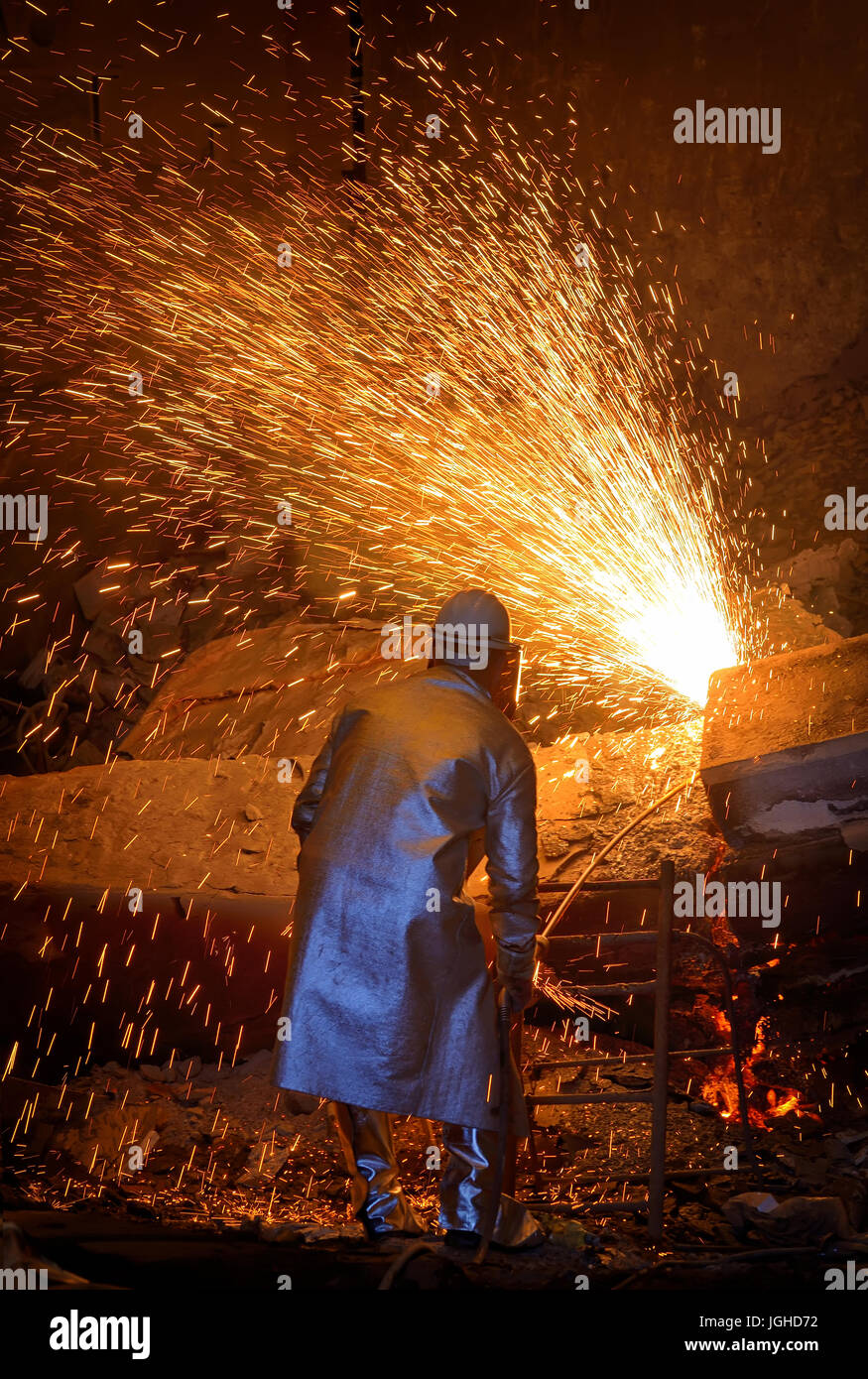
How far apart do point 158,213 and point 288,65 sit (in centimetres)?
165

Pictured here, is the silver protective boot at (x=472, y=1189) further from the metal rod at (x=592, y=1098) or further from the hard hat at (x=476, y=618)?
the hard hat at (x=476, y=618)

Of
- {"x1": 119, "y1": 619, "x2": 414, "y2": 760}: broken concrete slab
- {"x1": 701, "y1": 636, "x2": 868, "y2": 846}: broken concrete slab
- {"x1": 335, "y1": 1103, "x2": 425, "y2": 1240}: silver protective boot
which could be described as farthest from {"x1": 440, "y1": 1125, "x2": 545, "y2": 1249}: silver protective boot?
{"x1": 119, "y1": 619, "x2": 414, "y2": 760}: broken concrete slab

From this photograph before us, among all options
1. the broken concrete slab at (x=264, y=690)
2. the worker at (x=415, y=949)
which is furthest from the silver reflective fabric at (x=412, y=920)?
the broken concrete slab at (x=264, y=690)

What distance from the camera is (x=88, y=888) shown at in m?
4.34

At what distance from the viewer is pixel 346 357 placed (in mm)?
8789

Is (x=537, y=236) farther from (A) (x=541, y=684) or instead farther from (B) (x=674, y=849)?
(B) (x=674, y=849)

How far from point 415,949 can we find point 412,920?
0.07 m

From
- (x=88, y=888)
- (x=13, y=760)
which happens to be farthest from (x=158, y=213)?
(x=88, y=888)

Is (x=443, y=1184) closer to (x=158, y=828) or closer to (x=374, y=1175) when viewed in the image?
(x=374, y=1175)

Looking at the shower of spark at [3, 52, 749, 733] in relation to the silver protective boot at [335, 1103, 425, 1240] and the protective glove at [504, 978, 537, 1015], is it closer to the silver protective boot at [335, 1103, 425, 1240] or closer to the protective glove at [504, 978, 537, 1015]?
the protective glove at [504, 978, 537, 1015]

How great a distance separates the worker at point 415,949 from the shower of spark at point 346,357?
4.66 meters

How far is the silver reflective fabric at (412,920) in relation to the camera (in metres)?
2.76

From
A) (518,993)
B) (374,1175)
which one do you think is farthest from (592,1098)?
(374,1175)

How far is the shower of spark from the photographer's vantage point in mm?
8320
